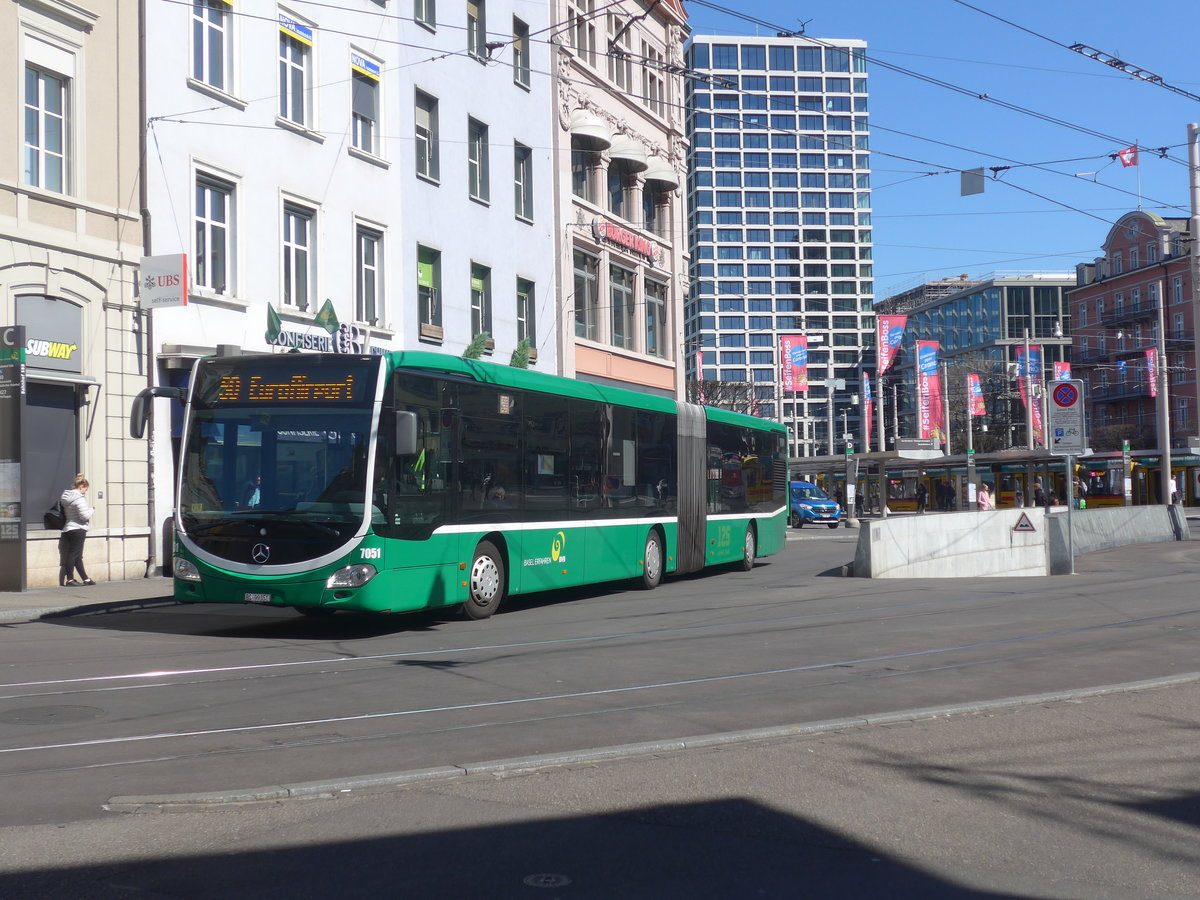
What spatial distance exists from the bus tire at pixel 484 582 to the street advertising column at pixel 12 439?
645cm

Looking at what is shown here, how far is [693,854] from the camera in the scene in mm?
5203

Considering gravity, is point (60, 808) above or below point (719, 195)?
below

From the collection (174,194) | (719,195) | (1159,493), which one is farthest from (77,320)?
(719,195)

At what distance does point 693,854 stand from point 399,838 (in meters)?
1.21

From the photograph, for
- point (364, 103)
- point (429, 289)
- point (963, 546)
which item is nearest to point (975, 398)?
point (963, 546)

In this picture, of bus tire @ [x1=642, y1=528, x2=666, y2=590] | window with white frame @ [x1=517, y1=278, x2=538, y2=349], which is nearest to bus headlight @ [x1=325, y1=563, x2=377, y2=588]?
bus tire @ [x1=642, y1=528, x2=666, y2=590]

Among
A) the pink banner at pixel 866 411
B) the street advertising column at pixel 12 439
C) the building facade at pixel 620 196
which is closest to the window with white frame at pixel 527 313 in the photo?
the building facade at pixel 620 196

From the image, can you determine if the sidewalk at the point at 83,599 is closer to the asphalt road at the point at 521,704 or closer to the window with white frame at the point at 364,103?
the asphalt road at the point at 521,704

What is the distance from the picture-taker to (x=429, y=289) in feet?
94.9

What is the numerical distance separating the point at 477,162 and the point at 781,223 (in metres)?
116

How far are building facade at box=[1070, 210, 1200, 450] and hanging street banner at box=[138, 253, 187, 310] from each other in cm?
7403

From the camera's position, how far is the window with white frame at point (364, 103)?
26.2 meters

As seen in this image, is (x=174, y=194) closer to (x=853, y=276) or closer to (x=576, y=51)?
(x=576, y=51)

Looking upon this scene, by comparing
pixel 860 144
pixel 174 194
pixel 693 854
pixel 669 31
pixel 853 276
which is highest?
pixel 860 144
